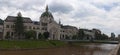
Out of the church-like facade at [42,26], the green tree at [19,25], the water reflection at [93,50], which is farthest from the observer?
the church-like facade at [42,26]

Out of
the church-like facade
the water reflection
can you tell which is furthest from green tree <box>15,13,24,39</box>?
the water reflection

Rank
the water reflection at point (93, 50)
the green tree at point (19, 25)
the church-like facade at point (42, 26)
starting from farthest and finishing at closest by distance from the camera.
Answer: the church-like facade at point (42, 26)
the green tree at point (19, 25)
the water reflection at point (93, 50)

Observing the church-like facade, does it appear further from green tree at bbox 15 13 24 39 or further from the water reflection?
the water reflection

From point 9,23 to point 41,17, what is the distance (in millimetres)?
27883

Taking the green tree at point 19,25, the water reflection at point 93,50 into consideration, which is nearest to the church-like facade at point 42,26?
the green tree at point 19,25

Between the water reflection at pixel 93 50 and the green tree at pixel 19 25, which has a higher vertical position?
the green tree at pixel 19 25

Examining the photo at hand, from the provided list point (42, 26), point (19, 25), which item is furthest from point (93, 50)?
point (42, 26)

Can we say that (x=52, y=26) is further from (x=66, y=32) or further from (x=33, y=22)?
(x=66, y=32)

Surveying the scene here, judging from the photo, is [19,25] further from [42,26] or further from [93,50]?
[93,50]

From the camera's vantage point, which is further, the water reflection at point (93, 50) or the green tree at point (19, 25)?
the green tree at point (19, 25)


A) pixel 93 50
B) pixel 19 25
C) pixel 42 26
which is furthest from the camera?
pixel 42 26

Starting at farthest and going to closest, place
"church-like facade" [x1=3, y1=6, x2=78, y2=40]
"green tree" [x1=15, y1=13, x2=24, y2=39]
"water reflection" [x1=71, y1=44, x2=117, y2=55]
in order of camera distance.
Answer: "church-like facade" [x1=3, y1=6, x2=78, y2=40]
"green tree" [x1=15, y1=13, x2=24, y2=39]
"water reflection" [x1=71, y1=44, x2=117, y2=55]

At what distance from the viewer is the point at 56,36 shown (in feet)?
553

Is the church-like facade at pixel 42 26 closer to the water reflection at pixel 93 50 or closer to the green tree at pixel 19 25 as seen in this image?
the green tree at pixel 19 25
